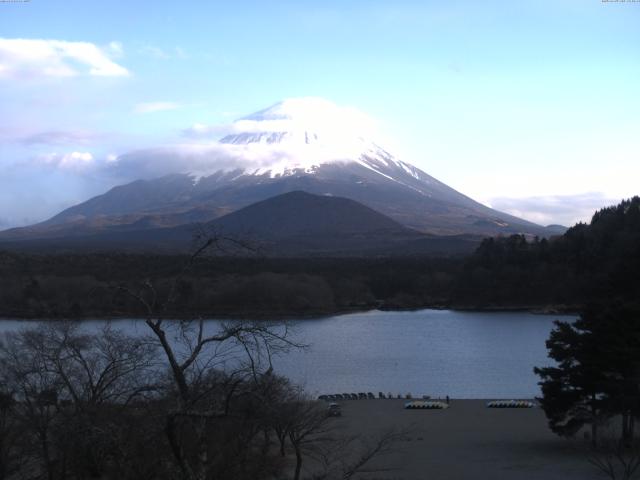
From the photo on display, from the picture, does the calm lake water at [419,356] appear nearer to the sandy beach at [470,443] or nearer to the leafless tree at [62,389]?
the sandy beach at [470,443]

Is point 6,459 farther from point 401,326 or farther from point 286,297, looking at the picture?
point 286,297

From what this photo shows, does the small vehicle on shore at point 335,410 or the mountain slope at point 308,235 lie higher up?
the mountain slope at point 308,235

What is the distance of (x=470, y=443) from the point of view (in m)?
15.5

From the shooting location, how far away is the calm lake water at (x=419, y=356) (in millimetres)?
23656

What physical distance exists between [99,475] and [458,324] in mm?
34704

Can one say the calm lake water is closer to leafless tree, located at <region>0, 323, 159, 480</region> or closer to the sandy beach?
the sandy beach

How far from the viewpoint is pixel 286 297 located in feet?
149

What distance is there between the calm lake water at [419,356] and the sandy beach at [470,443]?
6.26ft

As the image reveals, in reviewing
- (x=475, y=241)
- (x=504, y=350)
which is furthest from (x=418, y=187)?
(x=504, y=350)

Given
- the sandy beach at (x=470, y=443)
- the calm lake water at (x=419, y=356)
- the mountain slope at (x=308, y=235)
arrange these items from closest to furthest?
the sandy beach at (x=470, y=443), the calm lake water at (x=419, y=356), the mountain slope at (x=308, y=235)

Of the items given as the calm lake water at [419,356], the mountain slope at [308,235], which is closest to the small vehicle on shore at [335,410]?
the calm lake water at [419,356]

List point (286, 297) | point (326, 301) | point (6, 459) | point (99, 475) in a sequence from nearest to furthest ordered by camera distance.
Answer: point (99, 475) < point (6, 459) < point (286, 297) < point (326, 301)

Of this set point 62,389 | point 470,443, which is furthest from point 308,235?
point 62,389

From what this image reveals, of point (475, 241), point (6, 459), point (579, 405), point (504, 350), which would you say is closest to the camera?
point (6, 459)
